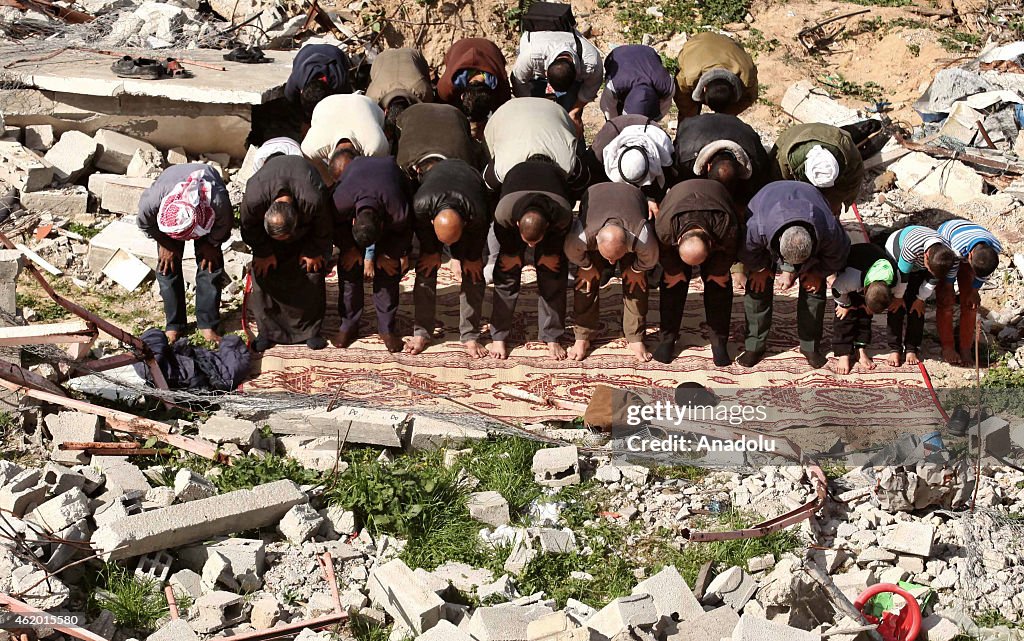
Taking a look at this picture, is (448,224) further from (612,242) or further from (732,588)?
(732,588)

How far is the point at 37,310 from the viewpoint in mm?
8453

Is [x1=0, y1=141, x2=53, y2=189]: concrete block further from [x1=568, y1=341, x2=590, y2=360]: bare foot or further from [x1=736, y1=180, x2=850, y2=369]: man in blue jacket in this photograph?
[x1=736, y1=180, x2=850, y2=369]: man in blue jacket

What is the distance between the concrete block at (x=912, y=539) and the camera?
19.9ft

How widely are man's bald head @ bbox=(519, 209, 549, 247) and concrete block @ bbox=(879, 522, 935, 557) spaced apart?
2821 mm

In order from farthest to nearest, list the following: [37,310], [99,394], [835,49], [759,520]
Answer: [835,49] → [37,310] → [99,394] → [759,520]

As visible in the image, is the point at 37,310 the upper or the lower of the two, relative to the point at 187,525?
upper

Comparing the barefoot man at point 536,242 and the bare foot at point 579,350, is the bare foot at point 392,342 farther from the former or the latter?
the bare foot at point 579,350

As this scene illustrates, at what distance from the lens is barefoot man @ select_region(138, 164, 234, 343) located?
25.6ft

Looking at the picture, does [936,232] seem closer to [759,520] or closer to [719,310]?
[719,310]

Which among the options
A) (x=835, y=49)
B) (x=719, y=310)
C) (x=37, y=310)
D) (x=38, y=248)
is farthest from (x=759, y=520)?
(x=835, y=49)

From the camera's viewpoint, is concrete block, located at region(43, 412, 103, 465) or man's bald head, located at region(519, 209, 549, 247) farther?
man's bald head, located at region(519, 209, 549, 247)

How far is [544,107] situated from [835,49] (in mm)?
6671

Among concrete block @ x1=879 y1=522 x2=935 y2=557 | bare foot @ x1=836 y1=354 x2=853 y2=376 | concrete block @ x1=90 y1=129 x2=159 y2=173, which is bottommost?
concrete block @ x1=879 y1=522 x2=935 y2=557

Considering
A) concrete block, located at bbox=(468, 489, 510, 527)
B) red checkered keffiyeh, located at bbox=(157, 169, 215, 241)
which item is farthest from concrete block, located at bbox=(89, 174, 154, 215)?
concrete block, located at bbox=(468, 489, 510, 527)
